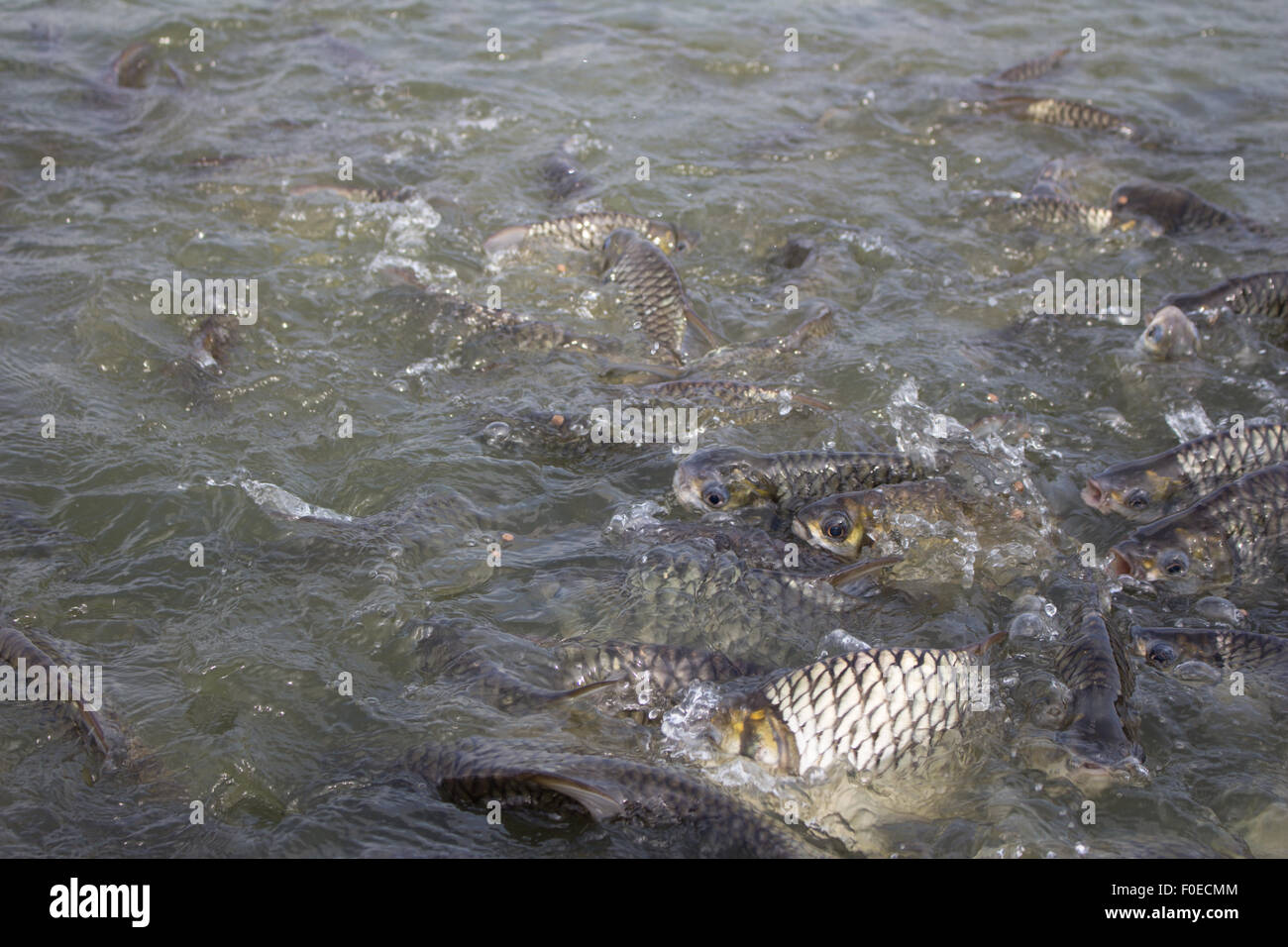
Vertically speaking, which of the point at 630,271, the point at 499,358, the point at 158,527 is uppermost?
the point at 630,271

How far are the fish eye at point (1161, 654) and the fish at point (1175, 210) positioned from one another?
453cm

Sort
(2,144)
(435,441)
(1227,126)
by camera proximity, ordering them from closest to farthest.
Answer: (435,441)
(2,144)
(1227,126)

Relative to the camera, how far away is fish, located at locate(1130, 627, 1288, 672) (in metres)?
4.20

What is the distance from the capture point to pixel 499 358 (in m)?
6.07

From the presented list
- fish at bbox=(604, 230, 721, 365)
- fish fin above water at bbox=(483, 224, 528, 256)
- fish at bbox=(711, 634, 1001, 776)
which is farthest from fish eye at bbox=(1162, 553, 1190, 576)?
fish fin above water at bbox=(483, 224, 528, 256)

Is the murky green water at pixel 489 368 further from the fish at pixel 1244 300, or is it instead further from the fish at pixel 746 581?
the fish at pixel 1244 300

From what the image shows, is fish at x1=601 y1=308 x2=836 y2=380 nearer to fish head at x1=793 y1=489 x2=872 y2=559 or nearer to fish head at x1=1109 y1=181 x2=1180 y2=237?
fish head at x1=793 y1=489 x2=872 y2=559

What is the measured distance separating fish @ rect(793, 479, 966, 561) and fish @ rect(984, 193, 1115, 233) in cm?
377

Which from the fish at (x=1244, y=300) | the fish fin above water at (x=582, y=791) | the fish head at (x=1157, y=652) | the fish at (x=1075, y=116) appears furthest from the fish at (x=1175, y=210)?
the fish fin above water at (x=582, y=791)

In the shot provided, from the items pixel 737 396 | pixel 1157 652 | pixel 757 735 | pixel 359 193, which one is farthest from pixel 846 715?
pixel 359 193

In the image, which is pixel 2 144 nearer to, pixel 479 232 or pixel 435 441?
pixel 479 232

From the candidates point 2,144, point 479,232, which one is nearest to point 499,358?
point 479,232

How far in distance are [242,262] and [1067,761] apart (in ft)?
18.8

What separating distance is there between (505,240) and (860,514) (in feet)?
11.8
